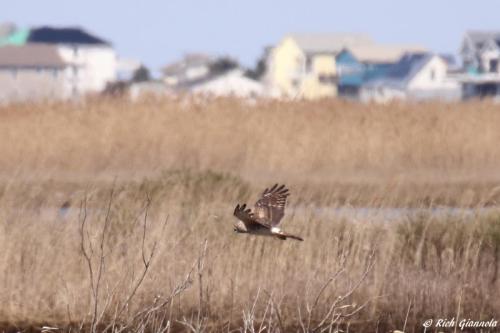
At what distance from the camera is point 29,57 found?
309 feet

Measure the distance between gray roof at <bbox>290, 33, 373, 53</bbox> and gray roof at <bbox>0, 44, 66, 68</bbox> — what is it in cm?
1617

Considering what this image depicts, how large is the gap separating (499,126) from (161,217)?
11.7 meters

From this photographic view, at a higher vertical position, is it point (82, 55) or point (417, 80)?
point (417, 80)

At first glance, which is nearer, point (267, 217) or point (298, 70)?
point (267, 217)

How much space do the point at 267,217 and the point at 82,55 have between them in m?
98.7

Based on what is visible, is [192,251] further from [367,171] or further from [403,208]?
[367,171]

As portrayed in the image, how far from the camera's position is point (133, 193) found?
1423 cm

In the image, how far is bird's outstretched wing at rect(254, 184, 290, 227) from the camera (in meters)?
9.28

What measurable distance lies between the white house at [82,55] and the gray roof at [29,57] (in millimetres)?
1339

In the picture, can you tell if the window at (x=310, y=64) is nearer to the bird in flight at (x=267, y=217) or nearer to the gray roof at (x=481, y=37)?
the gray roof at (x=481, y=37)

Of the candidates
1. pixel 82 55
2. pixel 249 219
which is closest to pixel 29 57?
pixel 82 55

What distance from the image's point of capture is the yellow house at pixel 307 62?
302 ft

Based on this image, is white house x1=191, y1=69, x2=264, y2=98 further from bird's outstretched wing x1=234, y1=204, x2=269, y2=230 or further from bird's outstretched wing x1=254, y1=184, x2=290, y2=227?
bird's outstretched wing x1=234, y1=204, x2=269, y2=230

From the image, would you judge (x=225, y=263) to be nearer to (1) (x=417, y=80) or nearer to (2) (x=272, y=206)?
(2) (x=272, y=206)
